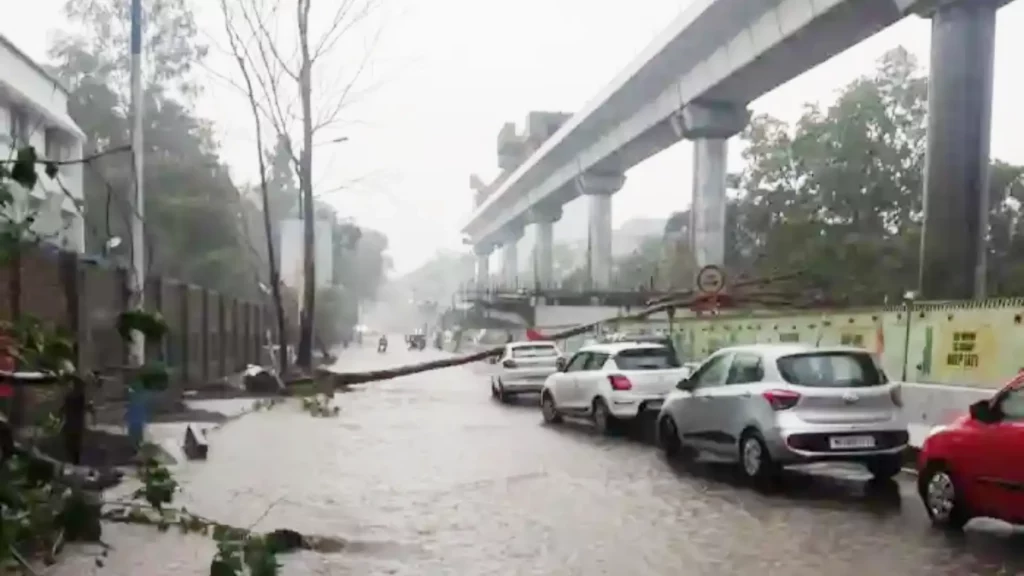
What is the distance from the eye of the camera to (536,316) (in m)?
66.3

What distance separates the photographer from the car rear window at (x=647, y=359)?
19.2 m

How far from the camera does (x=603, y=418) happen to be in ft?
63.9

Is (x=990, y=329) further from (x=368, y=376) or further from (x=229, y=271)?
(x=229, y=271)

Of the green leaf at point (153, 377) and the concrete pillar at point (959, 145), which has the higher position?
the concrete pillar at point (959, 145)

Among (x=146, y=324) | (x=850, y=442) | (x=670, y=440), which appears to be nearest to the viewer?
(x=146, y=324)

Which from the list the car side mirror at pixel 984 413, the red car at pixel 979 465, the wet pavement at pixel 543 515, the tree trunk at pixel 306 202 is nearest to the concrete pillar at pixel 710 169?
the tree trunk at pixel 306 202

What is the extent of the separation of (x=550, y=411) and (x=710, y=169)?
23.4 m

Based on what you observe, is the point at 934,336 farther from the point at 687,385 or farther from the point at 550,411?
the point at 550,411

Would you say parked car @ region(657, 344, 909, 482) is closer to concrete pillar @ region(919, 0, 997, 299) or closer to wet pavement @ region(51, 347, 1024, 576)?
wet pavement @ region(51, 347, 1024, 576)

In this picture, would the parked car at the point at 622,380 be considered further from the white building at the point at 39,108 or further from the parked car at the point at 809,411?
the white building at the point at 39,108

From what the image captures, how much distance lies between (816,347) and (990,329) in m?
3.33

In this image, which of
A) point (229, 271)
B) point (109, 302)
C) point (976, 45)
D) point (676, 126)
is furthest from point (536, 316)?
point (109, 302)

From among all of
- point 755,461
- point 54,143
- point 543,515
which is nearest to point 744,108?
point 54,143

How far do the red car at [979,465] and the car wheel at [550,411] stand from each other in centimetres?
1199
